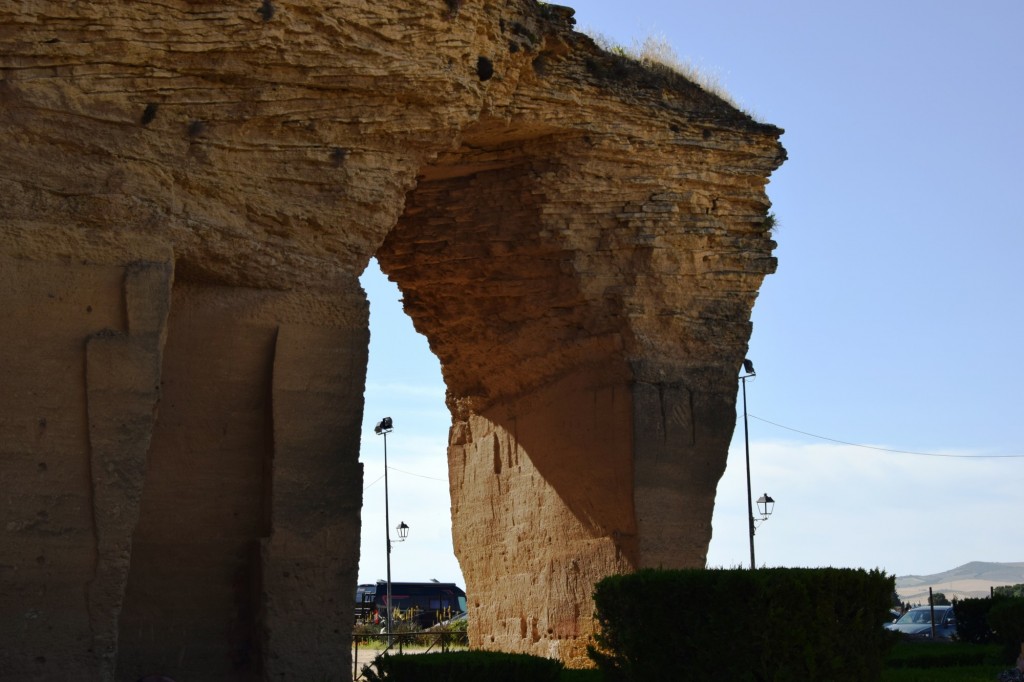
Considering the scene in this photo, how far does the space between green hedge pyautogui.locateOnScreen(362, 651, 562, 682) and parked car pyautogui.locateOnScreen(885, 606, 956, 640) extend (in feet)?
39.3

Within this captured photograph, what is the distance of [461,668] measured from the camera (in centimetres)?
945

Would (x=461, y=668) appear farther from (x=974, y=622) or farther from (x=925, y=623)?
(x=925, y=623)

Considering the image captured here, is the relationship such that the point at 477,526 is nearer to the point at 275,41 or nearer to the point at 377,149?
the point at 377,149

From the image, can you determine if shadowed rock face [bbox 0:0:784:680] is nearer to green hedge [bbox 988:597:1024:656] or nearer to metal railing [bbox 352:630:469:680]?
green hedge [bbox 988:597:1024:656]

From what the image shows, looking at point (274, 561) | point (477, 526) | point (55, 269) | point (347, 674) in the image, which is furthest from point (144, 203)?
point (477, 526)

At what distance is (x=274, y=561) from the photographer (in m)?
10.3

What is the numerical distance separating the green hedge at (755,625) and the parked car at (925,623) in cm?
1185

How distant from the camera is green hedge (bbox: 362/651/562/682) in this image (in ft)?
31.0

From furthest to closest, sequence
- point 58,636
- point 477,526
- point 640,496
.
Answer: point 477,526, point 640,496, point 58,636

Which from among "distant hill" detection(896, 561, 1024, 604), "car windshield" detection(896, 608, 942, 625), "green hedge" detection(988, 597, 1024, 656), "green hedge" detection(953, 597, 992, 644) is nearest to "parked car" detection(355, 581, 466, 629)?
"car windshield" detection(896, 608, 942, 625)

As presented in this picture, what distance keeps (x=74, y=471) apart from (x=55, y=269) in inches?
55.2

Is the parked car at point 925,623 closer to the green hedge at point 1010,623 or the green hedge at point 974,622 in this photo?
the green hedge at point 974,622

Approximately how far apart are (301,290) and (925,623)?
15777 millimetres

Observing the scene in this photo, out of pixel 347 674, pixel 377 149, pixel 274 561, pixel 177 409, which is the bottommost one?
pixel 347 674
